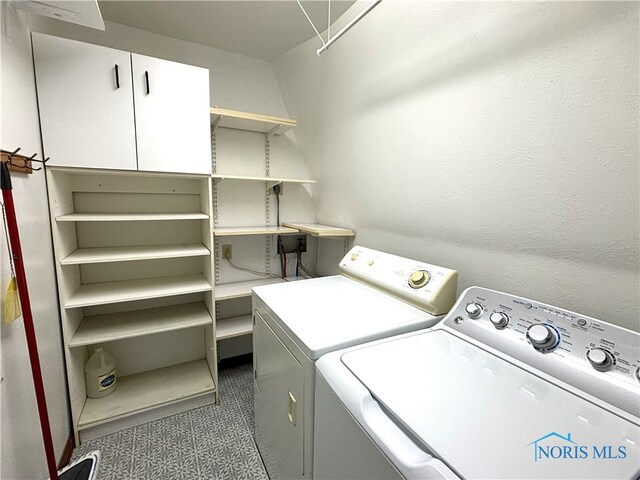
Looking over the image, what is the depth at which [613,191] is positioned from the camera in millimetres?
860

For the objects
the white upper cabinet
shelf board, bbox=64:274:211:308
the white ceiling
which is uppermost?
the white ceiling

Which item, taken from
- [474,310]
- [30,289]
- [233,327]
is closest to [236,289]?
[233,327]

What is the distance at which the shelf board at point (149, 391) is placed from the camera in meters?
1.72

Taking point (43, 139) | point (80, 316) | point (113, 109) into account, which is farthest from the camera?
point (80, 316)

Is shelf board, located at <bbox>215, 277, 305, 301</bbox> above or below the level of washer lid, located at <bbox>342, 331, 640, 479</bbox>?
below

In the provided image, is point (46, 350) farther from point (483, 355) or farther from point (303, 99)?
point (303, 99)

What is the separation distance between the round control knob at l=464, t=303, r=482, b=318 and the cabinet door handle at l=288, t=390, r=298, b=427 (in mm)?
755

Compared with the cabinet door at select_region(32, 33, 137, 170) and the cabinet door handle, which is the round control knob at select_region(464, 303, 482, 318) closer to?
the cabinet door handle

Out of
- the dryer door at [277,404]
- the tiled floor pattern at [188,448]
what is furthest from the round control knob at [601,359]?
the tiled floor pattern at [188,448]

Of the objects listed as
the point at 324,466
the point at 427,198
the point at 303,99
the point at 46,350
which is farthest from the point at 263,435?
the point at 303,99

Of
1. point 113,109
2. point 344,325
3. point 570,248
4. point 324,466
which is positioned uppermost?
point 113,109

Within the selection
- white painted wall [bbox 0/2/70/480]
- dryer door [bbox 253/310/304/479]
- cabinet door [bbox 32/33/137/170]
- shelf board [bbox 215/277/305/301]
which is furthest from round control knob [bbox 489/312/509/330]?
cabinet door [bbox 32/33/137/170]

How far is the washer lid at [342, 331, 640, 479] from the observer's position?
0.54 metres

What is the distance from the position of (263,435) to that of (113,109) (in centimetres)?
191
